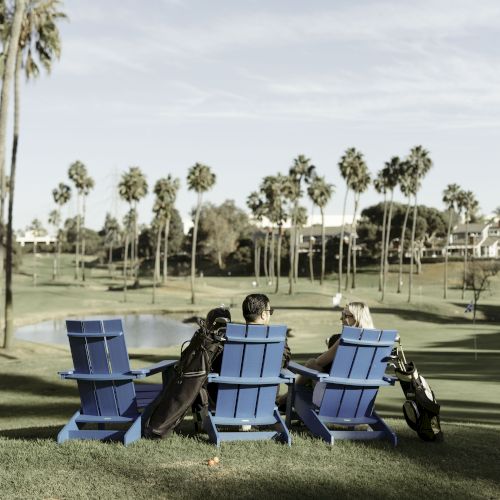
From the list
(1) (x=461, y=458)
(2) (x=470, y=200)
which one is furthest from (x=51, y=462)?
(2) (x=470, y=200)

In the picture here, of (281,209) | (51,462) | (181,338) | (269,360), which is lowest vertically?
(181,338)

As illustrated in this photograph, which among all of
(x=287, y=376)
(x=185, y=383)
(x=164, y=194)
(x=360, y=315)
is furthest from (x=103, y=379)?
(x=164, y=194)

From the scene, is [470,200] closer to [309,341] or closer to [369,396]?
[309,341]

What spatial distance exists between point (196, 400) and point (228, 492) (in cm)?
206

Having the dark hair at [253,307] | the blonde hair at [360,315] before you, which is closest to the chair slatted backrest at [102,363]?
the dark hair at [253,307]

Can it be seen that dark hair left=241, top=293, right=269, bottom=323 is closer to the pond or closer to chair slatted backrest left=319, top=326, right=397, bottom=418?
chair slatted backrest left=319, top=326, right=397, bottom=418

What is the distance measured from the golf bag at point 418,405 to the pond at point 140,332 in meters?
39.7

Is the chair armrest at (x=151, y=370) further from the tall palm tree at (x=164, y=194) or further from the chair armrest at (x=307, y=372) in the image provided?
the tall palm tree at (x=164, y=194)

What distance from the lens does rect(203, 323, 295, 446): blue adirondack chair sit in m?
7.65

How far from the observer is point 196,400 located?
826 cm

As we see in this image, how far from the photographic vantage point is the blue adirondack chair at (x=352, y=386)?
796 centimetres

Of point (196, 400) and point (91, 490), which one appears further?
point (196, 400)

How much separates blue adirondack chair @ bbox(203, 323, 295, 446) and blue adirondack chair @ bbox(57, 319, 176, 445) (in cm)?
80

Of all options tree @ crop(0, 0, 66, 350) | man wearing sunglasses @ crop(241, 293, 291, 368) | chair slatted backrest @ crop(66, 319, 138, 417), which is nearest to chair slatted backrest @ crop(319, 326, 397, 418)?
man wearing sunglasses @ crop(241, 293, 291, 368)
